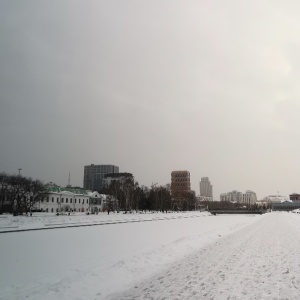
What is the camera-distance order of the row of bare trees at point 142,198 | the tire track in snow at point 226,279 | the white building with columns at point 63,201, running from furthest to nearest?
1. the white building with columns at point 63,201
2. the row of bare trees at point 142,198
3. the tire track in snow at point 226,279

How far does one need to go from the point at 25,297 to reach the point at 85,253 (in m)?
8.07

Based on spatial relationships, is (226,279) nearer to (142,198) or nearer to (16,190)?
(16,190)

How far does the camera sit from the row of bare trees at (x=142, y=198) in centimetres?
10812

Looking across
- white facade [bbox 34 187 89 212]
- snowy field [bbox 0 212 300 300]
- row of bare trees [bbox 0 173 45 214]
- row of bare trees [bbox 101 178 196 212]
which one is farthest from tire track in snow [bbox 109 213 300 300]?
white facade [bbox 34 187 89 212]

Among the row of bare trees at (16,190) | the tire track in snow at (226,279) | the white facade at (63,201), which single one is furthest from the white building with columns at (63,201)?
the tire track in snow at (226,279)

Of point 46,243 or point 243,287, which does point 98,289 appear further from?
point 46,243

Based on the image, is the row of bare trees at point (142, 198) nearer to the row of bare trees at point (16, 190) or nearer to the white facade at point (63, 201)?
the white facade at point (63, 201)

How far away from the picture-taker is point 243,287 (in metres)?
10.4

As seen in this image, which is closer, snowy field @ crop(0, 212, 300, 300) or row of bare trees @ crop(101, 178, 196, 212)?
snowy field @ crop(0, 212, 300, 300)

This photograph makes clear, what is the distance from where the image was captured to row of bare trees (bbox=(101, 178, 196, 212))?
10812cm

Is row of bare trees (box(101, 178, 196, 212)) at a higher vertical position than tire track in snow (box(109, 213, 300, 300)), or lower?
higher

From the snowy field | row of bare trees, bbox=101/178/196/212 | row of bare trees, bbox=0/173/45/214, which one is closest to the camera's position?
the snowy field

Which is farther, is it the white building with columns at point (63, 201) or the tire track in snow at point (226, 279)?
the white building with columns at point (63, 201)

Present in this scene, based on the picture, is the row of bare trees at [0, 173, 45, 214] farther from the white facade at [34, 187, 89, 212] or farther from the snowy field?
the snowy field
